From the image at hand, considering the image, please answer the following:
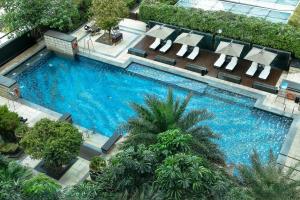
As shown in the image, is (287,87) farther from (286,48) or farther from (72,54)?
(72,54)

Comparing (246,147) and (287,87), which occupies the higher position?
(287,87)

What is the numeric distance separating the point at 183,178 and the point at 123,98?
14.3 m

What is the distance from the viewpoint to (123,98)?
84.1 ft

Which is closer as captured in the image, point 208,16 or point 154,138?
point 154,138

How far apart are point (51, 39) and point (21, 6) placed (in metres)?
3.07

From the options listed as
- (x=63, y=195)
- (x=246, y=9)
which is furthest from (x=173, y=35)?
(x=63, y=195)

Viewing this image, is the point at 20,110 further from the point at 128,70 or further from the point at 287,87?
the point at 287,87

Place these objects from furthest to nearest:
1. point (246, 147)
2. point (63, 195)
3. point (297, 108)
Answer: point (297, 108) → point (246, 147) → point (63, 195)

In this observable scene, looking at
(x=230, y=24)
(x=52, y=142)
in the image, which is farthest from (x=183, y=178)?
(x=230, y=24)

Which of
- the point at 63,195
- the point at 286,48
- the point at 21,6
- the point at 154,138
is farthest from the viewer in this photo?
the point at 21,6

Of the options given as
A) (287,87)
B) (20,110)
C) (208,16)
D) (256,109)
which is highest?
(208,16)

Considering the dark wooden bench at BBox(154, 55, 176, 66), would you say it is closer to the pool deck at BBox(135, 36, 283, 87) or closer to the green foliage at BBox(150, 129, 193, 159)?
the pool deck at BBox(135, 36, 283, 87)

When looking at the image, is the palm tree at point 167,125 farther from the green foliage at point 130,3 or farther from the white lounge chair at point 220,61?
the green foliage at point 130,3

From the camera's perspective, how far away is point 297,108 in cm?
2350
